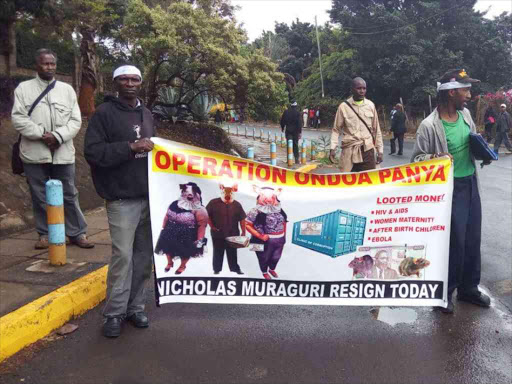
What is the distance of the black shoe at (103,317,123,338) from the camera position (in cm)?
359

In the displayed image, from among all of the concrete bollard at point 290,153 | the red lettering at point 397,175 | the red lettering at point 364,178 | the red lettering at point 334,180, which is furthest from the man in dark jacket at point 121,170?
the concrete bollard at point 290,153

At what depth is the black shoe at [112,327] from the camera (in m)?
3.59

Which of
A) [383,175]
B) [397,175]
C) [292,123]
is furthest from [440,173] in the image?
[292,123]

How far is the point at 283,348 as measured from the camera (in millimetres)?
3492

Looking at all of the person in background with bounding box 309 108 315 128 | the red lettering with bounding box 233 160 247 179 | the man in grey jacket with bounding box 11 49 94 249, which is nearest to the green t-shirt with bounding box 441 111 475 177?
the red lettering with bounding box 233 160 247 179

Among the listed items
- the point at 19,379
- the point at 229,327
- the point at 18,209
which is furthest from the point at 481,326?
the point at 18,209

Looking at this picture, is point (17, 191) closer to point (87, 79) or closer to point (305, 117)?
point (87, 79)

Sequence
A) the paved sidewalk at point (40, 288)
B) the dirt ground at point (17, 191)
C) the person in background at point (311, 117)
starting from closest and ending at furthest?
the paved sidewalk at point (40, 288)
the dirt ground at point (17, 191)
the person in background at point (311, 117)

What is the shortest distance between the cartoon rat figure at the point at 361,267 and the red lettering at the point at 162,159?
5.18ft

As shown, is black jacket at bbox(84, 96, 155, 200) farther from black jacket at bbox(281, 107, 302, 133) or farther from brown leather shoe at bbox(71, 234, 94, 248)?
black jacket at bbox(281, 107, 302, 133)

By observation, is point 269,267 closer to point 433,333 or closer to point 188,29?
point 433,333

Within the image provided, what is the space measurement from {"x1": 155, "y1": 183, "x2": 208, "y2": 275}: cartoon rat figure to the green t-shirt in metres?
2.13

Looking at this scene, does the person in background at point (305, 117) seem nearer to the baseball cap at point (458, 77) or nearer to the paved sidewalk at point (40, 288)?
the paved sidewalk at point (40, 288)

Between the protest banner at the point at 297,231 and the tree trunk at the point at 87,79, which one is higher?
the tree trunk at the point at 87,79
